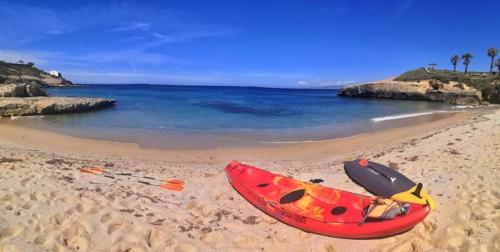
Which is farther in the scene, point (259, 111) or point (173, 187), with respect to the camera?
point (259, 111)

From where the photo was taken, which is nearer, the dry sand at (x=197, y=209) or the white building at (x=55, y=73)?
the dry sand at (x=197, y=209)

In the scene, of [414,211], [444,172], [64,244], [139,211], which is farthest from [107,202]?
[444,172]

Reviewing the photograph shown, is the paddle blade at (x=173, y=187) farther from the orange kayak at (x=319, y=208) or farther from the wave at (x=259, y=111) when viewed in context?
the wave at (x=259, y=111)

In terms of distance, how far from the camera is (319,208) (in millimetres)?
5559

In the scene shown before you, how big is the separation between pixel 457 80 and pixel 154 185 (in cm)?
6072

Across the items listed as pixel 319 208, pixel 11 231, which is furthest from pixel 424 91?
pixel 11 231

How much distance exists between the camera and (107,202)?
5.66 meters

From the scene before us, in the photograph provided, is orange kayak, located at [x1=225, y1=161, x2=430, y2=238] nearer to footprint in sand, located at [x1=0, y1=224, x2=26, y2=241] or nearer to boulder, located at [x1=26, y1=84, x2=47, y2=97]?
footprint in sand, located at [x1=0, y1=224, x2=26, y2=241]

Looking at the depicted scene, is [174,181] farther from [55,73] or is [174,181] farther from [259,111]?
[55,73]

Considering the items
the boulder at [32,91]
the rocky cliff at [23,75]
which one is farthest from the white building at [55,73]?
the boulder at [32,91]

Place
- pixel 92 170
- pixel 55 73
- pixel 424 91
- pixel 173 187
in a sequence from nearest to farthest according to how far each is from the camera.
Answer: pixel 173 187
pixel 92 170
pixel 424 91
pixel 55 73

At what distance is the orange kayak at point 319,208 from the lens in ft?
16.1

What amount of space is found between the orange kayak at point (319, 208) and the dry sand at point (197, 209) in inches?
5.7

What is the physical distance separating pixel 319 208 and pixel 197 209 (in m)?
2.15
